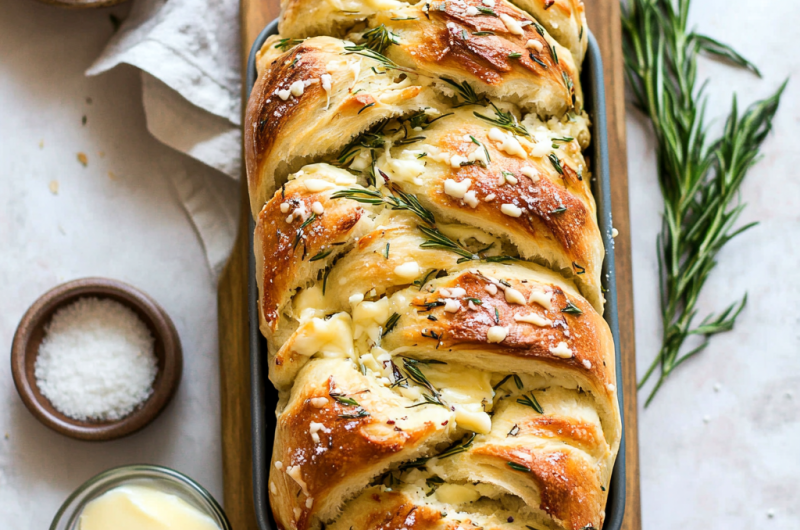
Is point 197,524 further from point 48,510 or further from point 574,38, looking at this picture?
point 574,38

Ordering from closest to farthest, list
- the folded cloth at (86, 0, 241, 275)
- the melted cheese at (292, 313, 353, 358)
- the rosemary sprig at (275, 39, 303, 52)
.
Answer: the melted cheese at (292, 313, 353, 358) < the rosemary sprig at (275, 39, 303, 52) < the folded cloth at (86, 0, 241, 275)

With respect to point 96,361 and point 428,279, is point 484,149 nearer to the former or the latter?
point 428,279

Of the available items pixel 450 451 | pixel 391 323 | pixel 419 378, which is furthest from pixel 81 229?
pixel 450 451

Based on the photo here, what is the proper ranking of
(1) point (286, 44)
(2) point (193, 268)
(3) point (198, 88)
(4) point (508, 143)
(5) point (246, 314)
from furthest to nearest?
(2) point (193, 268)
(3) point (198, 88)
(5) point (246, 314)
(1) point (286, 44)
(4) point (508, 143)

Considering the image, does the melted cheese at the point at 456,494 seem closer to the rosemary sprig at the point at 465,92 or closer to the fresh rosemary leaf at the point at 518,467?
the fresh rosemary leaf at the point at 518,467

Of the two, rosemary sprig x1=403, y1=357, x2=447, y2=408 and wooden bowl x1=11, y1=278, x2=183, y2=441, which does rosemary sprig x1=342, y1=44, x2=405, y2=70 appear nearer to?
rosemary sprig x1=403, y1=357, x2=447, y2=408

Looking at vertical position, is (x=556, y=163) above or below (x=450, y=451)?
above

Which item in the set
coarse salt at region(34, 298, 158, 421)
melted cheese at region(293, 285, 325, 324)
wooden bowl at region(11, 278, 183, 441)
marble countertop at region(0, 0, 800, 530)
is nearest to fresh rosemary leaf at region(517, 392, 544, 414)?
melted cheese at region(293, 285, 325, 324)
